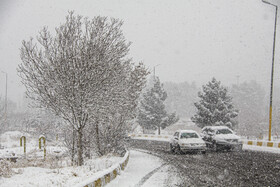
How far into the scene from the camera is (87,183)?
279 inches

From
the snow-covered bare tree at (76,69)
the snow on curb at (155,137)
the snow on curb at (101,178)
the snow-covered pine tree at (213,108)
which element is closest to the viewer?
the snow on curb at (101,178)

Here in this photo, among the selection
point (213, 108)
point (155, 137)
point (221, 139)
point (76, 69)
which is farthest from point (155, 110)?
point (76, 69)

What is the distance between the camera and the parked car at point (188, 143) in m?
19.0

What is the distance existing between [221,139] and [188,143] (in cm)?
285

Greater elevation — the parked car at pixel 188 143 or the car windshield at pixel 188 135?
Answer: the car windshield at pixel 188 135

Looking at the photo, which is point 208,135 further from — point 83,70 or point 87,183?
point 87,183

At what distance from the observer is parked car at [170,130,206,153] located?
19.0 metres

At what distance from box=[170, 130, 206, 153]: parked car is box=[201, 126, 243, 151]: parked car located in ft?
5.38

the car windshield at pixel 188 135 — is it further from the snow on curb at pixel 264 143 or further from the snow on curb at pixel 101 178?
the snow on curb at pixel 101 178

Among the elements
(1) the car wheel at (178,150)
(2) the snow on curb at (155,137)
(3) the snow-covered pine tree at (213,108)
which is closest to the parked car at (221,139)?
(1) the car wheel at (178,150)

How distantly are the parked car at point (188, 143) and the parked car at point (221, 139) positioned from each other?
1.64 meters

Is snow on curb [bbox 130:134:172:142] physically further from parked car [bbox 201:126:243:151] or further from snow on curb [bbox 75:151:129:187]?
snow on curb [bbox 75:151:129:187]

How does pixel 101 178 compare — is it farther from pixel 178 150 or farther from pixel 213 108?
pixel 213 108

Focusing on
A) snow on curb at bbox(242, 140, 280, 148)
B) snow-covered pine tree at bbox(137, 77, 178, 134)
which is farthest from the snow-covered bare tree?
snow-covered pine tree at bbox(137, 77, 178, 134)
